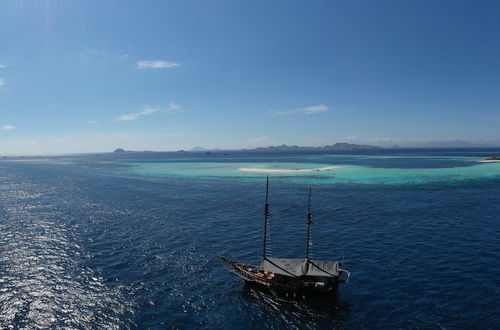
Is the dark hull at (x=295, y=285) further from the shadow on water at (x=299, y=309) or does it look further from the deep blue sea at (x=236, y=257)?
the deep blue sea at (x=236, y=257)

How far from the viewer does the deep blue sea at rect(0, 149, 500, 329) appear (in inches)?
1146

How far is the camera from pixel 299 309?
30250 millimetres

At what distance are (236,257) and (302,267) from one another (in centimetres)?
1235

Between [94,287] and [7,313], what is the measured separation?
808 centimetres

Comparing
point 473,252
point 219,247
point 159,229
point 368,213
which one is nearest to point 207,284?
point 219,247

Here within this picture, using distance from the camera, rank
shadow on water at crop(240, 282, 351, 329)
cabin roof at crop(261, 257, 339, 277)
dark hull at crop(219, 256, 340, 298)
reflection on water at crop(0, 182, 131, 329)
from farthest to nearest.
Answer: cabin roof at crop(261, 257, 339, 277), dark hull at crop(219, 256, 340, 298), reflection on water at crop(0, 182, 131, 329), shadow on water at crop(240, 282, 351, 329)

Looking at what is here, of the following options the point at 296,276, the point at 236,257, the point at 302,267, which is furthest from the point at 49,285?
the point at 302,267

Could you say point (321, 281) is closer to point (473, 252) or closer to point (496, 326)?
point (496, 326)

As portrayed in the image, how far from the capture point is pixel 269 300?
32312 mm

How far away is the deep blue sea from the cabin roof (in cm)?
281

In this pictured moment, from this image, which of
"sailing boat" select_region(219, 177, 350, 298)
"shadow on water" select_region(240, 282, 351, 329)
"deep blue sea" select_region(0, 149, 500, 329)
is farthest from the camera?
"sailing boat" select_region(219, 177, 350, 298)

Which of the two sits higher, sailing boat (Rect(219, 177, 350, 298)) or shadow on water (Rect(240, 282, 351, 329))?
sailing boat (Rect(219, 177, 350, 298))

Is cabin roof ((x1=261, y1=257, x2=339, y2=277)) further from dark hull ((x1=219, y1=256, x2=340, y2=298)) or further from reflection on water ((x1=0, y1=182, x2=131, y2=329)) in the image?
reflection on water ((x1=0, y1=182, x2=131, y2=329))

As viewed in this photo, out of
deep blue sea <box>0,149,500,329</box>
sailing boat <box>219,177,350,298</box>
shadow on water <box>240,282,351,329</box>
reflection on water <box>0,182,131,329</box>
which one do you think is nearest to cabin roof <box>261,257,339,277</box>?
sailing boat <box>219,177,350,298</box>
